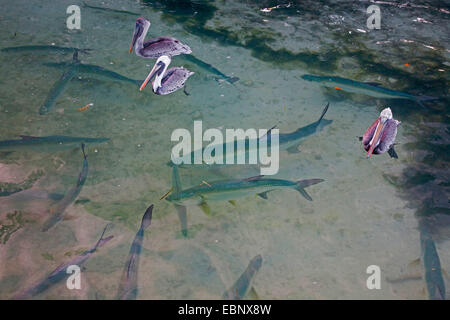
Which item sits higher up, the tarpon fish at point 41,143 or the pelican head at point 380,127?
the pelican head at point 380,127

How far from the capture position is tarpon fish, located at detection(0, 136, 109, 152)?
338cm

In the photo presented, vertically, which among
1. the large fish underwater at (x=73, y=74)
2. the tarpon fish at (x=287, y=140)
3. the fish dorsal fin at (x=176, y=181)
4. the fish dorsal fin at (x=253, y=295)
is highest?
the large fish underwater at (x=73, y=74)

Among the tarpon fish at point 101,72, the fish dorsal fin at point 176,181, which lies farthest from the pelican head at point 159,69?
the fish dorsal fin at point 176,181

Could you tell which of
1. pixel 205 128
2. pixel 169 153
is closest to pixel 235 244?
pixel 169 153

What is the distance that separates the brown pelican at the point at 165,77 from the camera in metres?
3.68

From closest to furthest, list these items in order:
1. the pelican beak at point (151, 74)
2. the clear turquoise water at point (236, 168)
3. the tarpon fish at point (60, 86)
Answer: the clear turquoise water at point (236, 168) → the pelican beak at point (151, 74) → the tarpon fish at point (60, 86)

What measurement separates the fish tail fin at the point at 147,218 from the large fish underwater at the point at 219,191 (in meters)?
0.16

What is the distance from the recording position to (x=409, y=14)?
5996 mm

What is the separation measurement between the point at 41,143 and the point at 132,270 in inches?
60.2

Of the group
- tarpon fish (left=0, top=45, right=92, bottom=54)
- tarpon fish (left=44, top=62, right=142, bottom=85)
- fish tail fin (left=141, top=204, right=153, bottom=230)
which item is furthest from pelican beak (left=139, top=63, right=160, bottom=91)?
tarpon fish (left=0, top=45, right=92, bottom=54)

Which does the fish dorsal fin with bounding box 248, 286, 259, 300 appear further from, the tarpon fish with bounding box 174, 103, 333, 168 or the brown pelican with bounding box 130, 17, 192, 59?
the brown pelican with bounding box 130, 17, 192, 59

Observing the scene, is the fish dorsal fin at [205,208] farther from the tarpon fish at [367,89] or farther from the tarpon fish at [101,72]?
the tarpon fish at [367,89]

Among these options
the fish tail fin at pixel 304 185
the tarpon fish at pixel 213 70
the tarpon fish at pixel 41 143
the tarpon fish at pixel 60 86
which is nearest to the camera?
the fish tail fin at pixel 304 185

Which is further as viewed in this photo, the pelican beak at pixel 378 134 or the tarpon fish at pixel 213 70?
the tarpon fish at pixel 213 70
